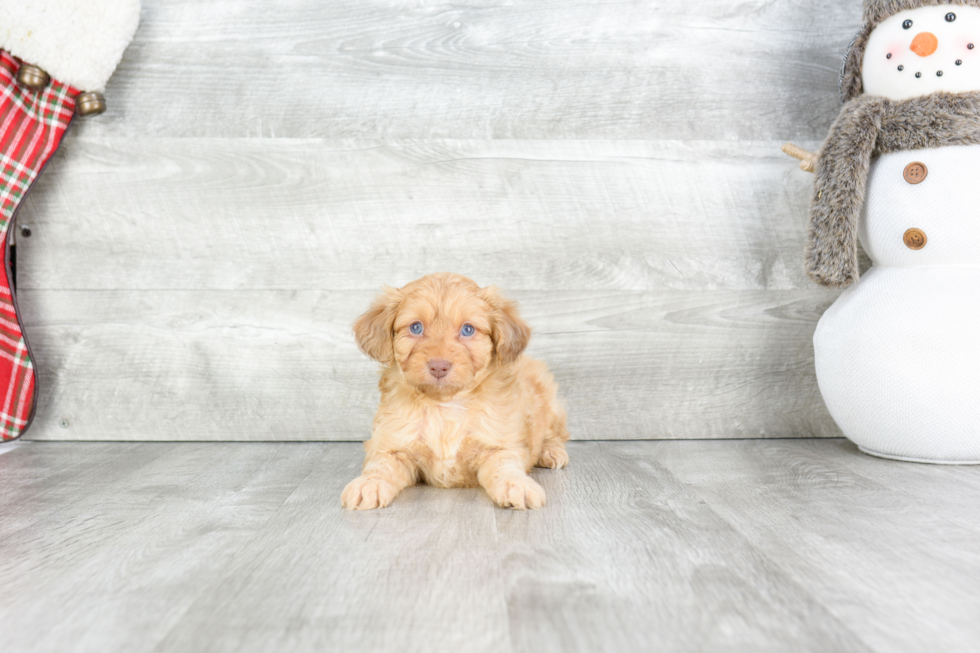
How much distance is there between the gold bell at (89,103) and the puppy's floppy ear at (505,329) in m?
1.25

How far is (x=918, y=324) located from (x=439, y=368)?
1153 mm

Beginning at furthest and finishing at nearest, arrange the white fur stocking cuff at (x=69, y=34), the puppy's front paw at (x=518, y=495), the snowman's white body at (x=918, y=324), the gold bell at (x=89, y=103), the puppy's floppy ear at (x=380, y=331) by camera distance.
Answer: the gold bell at (x=89, y=103), the white fur stocking cuff at (x=69, y=34), the snowman's white body at (x=918, y=324), the puppy's floppy ear at (x=380, y=331), the puppy's front paw at (x=518, y=495)

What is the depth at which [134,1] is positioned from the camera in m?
1.97

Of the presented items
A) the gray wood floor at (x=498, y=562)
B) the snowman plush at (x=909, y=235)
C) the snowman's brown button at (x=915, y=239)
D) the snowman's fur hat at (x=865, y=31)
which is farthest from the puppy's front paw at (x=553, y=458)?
the snowman's fur hat at (x=865, y=31)

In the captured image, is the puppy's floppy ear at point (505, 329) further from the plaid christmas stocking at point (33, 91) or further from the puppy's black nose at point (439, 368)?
the plaid christmas stocking at point (33, 91)

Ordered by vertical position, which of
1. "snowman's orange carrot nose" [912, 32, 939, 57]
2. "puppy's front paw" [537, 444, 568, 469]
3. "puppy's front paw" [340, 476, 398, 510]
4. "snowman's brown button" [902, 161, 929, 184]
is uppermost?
"snowman's orange carrot nose" [912, 32, 939, 57]

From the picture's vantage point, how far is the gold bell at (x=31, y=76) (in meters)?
1.94

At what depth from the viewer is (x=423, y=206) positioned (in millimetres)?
2111

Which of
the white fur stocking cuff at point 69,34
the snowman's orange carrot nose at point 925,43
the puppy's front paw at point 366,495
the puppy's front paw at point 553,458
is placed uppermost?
the white fur stocking cuff at point 69,34

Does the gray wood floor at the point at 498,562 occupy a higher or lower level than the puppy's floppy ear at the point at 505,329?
lower

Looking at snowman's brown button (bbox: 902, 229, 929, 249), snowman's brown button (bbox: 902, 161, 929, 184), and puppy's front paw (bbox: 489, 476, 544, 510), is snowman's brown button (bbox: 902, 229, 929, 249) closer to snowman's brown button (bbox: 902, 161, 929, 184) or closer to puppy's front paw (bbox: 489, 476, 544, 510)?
snowman's brown button (bbox: 902, 161, 929, 184)

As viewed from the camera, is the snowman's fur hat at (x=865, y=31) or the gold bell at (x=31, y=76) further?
the gold bell at (x=31, y=76)

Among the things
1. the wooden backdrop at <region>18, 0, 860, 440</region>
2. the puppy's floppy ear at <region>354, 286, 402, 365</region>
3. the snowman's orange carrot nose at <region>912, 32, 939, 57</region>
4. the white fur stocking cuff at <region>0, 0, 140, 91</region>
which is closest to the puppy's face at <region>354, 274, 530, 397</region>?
the puppy's floppy ear at <region>354, 286, 402, 365</region>

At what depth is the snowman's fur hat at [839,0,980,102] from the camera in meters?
1.79
